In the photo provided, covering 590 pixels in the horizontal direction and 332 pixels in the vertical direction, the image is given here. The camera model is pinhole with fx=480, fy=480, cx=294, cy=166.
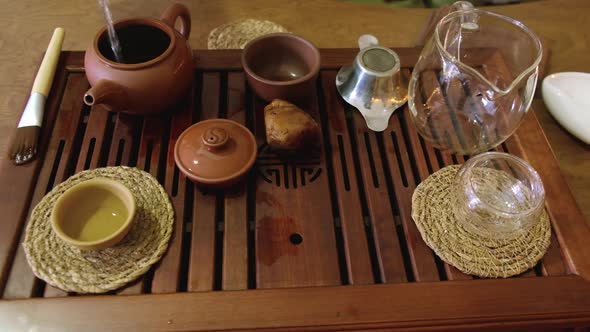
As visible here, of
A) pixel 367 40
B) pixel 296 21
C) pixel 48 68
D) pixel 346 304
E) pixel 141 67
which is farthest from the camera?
pixel 296 21

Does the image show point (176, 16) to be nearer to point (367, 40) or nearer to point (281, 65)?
point (281, 65)

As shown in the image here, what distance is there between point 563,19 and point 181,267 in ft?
3.40

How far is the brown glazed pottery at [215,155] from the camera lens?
0.68m

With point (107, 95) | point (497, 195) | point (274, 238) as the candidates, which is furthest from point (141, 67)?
point (497, 195)

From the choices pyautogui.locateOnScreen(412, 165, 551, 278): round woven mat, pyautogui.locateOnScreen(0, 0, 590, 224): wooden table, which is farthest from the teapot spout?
pyautogui.locateOnScreen(412, 165, 551, 278): round woven mat

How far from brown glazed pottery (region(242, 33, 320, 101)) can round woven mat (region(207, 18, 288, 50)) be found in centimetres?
16

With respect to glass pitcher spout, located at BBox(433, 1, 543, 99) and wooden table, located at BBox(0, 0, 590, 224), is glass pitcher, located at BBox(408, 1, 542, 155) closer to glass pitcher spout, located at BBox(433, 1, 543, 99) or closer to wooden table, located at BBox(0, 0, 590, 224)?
A: glass pitcher spout, located at BBox(433, 1, 543, 99)

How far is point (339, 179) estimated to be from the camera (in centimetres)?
73

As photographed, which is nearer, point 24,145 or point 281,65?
point 24,145

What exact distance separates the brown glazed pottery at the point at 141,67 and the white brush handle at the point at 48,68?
108mm

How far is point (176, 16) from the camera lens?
80 cm

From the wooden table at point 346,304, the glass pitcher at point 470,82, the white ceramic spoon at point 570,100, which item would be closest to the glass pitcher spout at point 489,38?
the glass pitcher at point 470,82

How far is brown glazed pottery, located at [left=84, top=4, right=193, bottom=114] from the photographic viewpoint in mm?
708

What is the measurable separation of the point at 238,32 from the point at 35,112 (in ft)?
1.41
